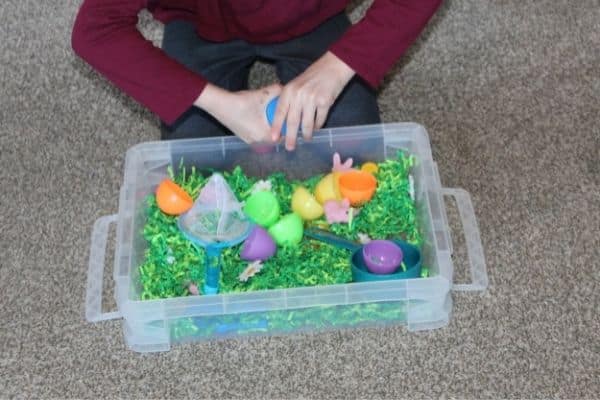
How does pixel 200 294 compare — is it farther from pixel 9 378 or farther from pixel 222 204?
pixel 9 378

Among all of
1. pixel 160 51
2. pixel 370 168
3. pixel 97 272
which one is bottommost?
pixel 97 272

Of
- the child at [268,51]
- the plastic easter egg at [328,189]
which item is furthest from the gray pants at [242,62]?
the plastic easter egg at [328,189]

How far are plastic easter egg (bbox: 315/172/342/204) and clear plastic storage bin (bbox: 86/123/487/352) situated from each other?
5 cm

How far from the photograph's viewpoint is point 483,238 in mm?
1027

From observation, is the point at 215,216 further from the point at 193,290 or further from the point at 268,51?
the point at 268,51

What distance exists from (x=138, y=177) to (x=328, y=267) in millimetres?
266

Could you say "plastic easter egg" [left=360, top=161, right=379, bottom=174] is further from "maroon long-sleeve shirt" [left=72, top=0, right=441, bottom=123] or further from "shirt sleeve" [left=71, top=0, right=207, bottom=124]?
"shirt sleeve" [left=71, top=0, right=207, bottom=124]

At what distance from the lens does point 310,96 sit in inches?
36.8

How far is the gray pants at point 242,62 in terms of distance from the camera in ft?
3.51

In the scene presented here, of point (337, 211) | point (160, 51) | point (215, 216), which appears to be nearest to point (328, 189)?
point (337, 211)

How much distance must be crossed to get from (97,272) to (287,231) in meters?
0.24

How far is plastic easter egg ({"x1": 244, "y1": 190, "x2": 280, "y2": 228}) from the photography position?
3.21 ft

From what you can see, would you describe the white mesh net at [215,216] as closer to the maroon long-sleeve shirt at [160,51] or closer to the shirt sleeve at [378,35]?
the maroon long-sleeve shirt at [160,51]

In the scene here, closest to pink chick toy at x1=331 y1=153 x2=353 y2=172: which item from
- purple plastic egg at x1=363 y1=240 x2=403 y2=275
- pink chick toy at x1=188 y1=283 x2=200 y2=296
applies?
purple plastic egg at x1=363 y1=240 x2=403 y2=275
